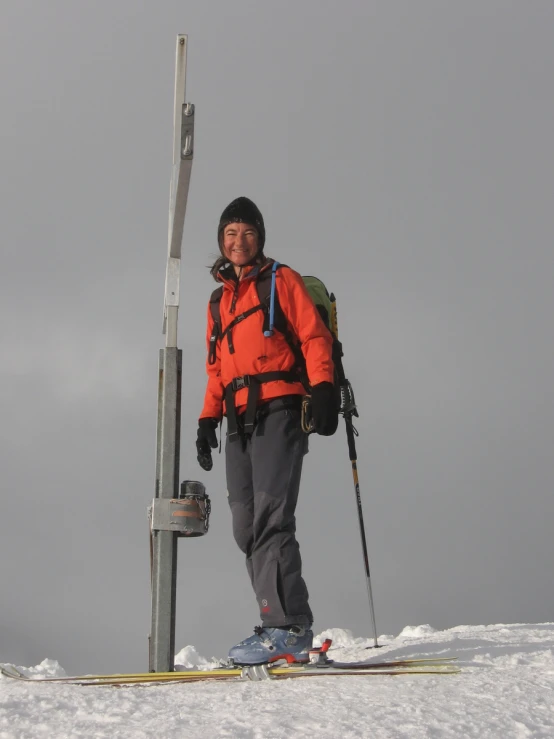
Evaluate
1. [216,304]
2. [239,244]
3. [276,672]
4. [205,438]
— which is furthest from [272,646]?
[239,244]

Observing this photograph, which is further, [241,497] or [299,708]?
[241,497]

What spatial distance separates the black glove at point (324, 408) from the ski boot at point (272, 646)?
116 cm

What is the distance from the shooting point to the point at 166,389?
617 centimetres

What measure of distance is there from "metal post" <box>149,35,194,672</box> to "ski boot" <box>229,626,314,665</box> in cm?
87

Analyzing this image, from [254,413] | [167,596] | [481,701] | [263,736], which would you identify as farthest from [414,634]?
[263,736]

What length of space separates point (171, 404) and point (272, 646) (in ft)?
6.16

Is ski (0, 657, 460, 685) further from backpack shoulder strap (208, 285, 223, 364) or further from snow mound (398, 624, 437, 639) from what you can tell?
snow mound (398, 624, 437, 639)

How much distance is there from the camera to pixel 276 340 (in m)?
5.43

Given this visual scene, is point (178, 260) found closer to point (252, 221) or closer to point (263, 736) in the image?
point (252, 221)

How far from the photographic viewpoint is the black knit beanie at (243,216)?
19.1 feet

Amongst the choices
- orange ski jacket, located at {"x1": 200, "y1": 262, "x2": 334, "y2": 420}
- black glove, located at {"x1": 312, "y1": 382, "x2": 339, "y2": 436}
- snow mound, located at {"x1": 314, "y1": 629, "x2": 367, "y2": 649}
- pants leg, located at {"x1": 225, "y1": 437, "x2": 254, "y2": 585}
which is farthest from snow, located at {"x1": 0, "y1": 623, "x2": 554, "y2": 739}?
Answer: snow mound, located at {"x1": 314, "y1": 629, "x2": 367, "y2": 649}

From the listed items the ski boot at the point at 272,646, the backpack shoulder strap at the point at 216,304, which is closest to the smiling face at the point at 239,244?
the backpack shoulder strap at the point at 216,304

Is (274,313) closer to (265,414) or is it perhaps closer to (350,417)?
(265,414)

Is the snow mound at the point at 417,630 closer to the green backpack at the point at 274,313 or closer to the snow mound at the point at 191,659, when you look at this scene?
the snow mound at the point at 191,659
